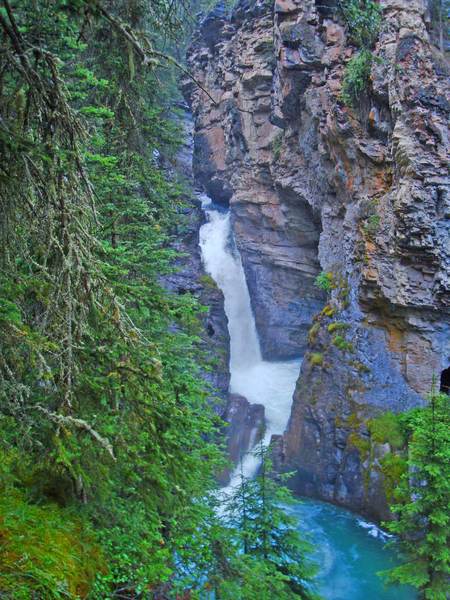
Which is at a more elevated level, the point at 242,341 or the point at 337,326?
the point at 337,326

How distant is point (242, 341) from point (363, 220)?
37.3ft

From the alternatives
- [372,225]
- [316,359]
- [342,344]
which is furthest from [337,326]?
[372,225]

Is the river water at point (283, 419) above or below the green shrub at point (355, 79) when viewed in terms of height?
below

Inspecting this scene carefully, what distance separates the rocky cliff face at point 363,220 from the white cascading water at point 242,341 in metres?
4.14

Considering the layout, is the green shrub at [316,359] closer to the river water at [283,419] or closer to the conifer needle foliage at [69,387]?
the river water at [283,419]

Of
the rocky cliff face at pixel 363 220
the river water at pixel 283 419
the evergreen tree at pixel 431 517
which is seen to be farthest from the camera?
the rocky cliff face at pixel 363 220

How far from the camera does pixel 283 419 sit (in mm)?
21344

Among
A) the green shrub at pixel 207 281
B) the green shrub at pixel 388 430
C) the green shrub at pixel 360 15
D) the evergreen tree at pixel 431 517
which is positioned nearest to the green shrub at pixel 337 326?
the green shrub at pixel 388 430

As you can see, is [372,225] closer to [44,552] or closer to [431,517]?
[431,517]

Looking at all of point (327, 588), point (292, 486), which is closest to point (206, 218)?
point (292, 486)

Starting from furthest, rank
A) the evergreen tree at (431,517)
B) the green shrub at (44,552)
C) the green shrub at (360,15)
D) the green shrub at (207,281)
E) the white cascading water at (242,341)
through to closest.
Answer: the green shrub at (207,281)
the white cascading water at (242,341)
the evergreen tree at (431,517)
the green shrub at (360,15)
the green shrub at (44,552)

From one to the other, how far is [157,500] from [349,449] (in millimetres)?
12524

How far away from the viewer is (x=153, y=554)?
3.77 meters

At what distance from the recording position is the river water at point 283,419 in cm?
1209
